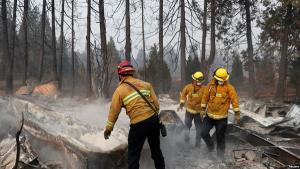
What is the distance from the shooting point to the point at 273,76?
1639 inches

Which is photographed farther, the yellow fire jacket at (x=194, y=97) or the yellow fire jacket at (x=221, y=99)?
the yellow fire jacket at (x=194, y=97)

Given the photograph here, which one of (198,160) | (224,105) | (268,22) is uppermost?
(268,22)

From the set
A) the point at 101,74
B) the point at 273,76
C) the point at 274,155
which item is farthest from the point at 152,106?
the point at 273,76

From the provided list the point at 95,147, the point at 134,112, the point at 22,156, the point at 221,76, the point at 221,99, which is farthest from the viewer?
the point at 221,99

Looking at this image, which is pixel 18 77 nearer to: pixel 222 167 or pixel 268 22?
pixel 268 22

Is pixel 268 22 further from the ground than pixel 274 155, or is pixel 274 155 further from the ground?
pixel 268 22

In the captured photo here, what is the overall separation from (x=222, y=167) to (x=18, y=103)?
483cm

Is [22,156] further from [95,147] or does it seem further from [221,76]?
[221,76]

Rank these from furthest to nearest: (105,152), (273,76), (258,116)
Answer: (273,76)
(258,116)
(105,152)

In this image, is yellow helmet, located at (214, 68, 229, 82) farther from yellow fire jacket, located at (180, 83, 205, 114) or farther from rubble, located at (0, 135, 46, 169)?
rubble, located at (0, 135, 46, 169)

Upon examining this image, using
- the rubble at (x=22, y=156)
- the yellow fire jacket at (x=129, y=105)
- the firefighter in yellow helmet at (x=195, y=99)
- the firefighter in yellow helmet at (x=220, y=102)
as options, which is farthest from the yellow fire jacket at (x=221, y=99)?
the rubble at (x=22, y=156)

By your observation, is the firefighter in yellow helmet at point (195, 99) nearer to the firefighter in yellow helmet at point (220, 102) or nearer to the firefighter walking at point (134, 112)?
the firefighter in yellow helmet at point (220, 102)

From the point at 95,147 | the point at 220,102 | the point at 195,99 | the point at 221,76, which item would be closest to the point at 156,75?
the point at 195,99

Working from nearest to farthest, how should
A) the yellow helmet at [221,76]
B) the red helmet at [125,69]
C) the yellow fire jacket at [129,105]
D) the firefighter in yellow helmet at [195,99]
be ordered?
the yellow fire jacket at [129,105]
the red helmet at [125,69]
the yellow helmet at [221,76]
the firefighter in yellow helmet at [195,99]
